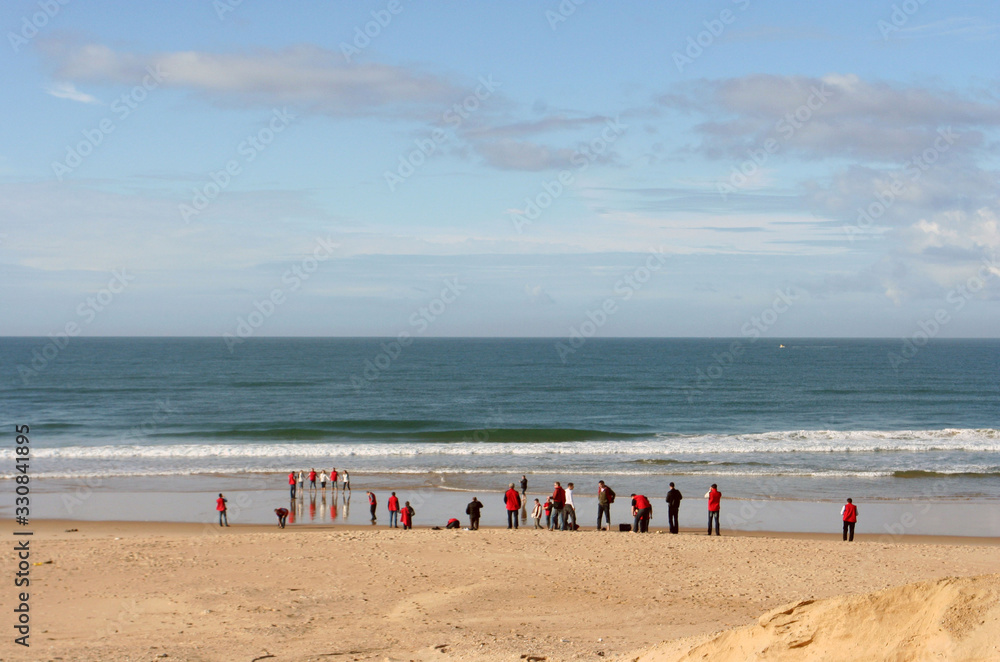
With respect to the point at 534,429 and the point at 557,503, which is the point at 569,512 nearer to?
the point at 557,503

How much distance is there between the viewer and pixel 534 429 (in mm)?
44438

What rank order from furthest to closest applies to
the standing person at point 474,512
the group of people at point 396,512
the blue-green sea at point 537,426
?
1. the blue-green sea at point 537,426
2. the group of people at point 396,512
3. the standing person at point 474,512

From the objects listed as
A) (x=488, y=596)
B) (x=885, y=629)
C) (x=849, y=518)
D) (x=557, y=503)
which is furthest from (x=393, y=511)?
(x=885, y=629)

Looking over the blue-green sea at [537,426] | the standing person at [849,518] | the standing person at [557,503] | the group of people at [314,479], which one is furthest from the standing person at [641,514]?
the group of people at [314,479]

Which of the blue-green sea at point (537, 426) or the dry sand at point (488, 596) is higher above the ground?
the blue-green sea at point (537, 426)

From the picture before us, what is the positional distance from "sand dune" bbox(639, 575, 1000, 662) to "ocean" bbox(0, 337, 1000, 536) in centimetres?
→ 2066

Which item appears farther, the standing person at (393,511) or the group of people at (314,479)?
the group of people at (314,479)

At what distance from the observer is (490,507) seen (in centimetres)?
2428

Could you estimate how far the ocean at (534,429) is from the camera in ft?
101

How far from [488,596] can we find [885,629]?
8311 millimetres

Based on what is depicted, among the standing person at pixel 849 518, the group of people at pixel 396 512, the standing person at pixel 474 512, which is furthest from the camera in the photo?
the group of people at pixel 396 512

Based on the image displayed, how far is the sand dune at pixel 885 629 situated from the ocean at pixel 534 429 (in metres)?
20.7

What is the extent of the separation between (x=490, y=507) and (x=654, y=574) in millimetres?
9480

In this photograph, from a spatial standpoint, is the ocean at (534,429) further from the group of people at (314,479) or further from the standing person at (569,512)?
the standing person at (569,512)
